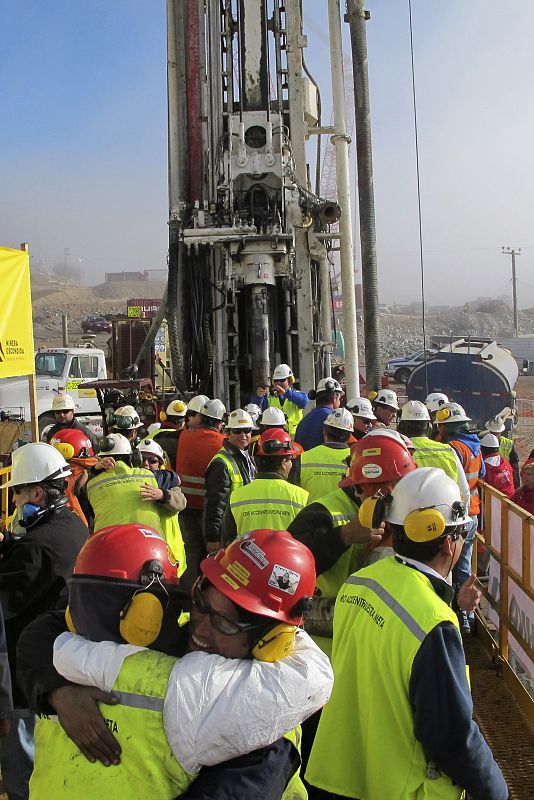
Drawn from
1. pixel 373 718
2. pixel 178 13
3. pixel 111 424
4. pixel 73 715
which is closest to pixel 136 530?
pixel 73 715

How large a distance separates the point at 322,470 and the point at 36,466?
1.98 m

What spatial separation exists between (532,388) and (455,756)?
33708 mm

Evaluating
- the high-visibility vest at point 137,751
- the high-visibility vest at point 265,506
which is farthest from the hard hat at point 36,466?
the high-visibility vest at point 137,751

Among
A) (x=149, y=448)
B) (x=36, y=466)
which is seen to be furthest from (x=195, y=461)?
(x=36, y=466)

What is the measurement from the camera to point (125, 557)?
1817mm

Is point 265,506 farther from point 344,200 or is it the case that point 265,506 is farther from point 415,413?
point 344,200

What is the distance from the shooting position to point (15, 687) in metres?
3.39

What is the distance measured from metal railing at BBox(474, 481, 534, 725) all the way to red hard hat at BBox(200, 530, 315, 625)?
8.62 ft

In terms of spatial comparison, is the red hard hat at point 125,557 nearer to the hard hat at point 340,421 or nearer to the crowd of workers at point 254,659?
the crowd of workers at point 254,659

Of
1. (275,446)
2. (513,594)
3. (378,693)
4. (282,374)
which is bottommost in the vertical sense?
(513,594)

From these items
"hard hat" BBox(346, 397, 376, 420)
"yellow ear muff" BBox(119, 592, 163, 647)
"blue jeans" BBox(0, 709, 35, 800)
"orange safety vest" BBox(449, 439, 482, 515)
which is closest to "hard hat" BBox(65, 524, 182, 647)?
"yellow ear muff" BBox(119, 592, 163, 647)

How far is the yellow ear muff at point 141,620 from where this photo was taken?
5.51 ft

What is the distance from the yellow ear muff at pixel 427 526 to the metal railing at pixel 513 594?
79.6 inches

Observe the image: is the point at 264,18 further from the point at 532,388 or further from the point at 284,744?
the point at 532,388
